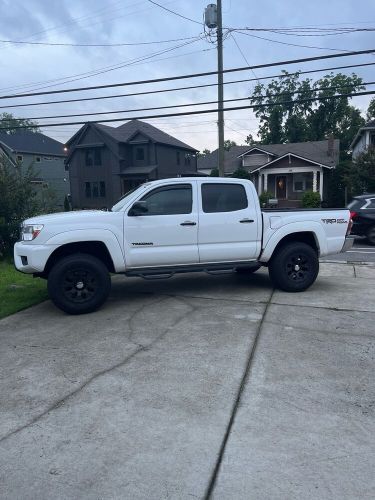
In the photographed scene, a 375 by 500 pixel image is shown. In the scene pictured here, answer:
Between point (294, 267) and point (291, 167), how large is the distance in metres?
30.3

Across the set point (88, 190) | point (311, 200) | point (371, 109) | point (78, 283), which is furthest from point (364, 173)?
point (371, 109)

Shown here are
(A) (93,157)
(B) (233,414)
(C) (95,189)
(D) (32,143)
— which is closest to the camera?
(B) (233,414)

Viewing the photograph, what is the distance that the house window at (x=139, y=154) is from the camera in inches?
1537

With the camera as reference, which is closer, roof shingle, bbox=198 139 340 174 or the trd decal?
the trd decal

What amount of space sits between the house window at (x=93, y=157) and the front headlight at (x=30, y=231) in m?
35.0

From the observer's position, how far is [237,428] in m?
3.25

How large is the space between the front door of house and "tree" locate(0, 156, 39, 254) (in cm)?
2892

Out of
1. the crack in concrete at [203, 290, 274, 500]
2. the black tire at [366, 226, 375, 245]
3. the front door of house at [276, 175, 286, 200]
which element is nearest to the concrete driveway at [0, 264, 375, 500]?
the crack in concrete at [203, 290, 274, 500]

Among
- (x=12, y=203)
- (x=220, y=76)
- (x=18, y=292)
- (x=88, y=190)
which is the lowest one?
(x=18, y=292)

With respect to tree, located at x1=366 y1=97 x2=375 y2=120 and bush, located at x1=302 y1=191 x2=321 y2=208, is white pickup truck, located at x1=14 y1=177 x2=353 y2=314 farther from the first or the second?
tree, located at x1=366 y1=97 x2=375 y2=120

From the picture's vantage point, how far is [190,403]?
3.63 meters

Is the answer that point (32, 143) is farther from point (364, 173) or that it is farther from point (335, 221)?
point (335, 221)

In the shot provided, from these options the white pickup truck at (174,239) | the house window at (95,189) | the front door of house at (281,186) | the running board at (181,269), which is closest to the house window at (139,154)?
the house window at (95,189)

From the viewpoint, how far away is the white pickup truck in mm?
6121
